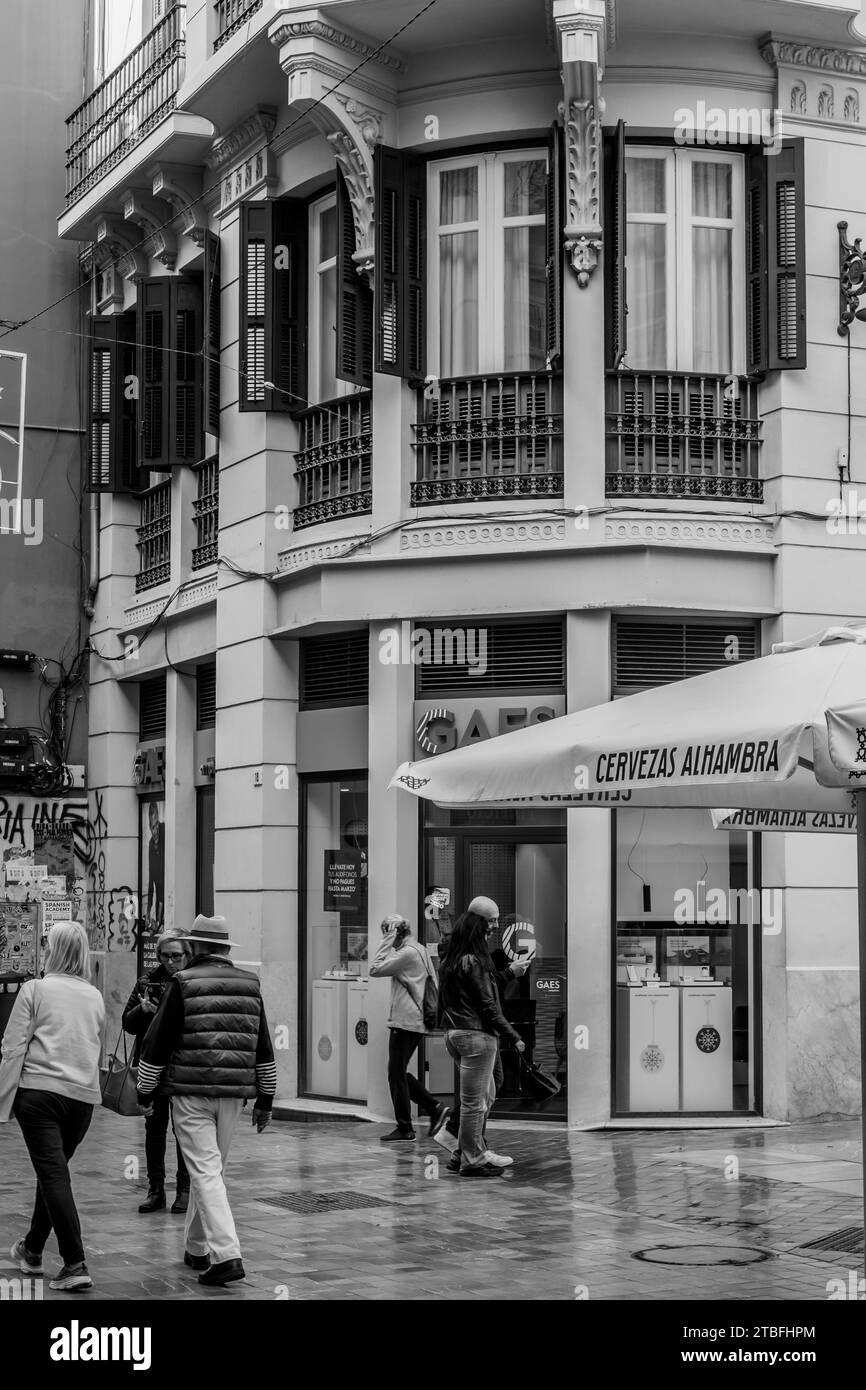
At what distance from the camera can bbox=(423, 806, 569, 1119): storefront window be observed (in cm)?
1470

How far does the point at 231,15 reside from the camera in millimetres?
17016

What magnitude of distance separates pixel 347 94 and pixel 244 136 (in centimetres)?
237

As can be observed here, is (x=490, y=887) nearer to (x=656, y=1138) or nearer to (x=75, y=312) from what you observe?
(x=656, y=1138)

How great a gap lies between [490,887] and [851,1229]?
5.58 metres

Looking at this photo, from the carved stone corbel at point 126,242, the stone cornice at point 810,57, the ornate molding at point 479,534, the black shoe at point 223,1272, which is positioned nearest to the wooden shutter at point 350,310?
the ornate molding at point 479,534

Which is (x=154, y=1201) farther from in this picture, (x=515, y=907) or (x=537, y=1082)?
(x=515, y=907)

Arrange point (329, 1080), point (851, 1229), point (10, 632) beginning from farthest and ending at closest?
point (10, 632), point (329, 1080), point (851, 1229)

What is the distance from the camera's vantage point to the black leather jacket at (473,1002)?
12.0 m

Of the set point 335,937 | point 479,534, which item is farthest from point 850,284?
A: point 335,937

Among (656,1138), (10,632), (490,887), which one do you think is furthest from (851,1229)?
(10,632)

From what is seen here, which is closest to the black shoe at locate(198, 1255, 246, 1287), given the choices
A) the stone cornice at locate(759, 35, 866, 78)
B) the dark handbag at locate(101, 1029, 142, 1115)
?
the dark handbag at locate(101, 1029, 142, 1115)

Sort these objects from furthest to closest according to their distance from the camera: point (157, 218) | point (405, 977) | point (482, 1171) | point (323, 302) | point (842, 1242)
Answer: point (157, 218) < point (323, 302) < point (405, 977) < point (482, 1171) < point (842, 1242)

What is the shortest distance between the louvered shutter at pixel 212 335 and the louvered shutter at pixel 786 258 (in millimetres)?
5784

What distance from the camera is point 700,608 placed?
14.7 metres
